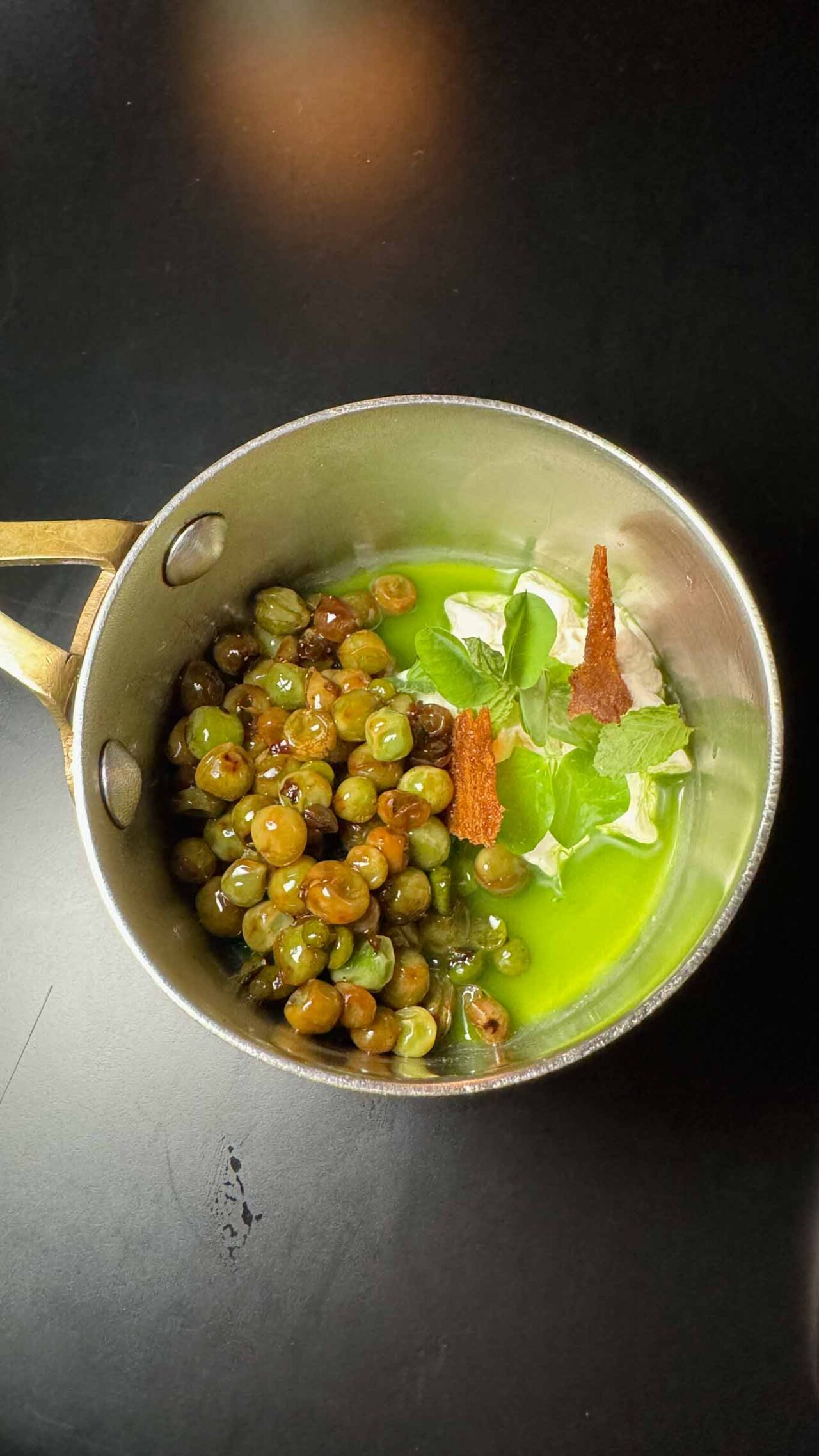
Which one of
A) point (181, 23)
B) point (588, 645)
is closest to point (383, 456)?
Answer: point (588, 645)

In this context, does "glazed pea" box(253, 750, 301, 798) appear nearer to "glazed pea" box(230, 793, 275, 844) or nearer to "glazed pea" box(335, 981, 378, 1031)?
"glazed pea" box(230, 793, 275, 844)

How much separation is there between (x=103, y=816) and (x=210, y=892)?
0.49ft

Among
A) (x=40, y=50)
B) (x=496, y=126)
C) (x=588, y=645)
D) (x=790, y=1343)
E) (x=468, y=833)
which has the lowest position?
Answer: (x=790, y=1343)

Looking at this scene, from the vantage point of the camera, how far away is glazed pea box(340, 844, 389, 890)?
962 mm

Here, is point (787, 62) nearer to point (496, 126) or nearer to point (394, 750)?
point (496, 126)

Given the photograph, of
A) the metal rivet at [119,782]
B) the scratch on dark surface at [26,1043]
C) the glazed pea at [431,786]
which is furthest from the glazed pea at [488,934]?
the scratch on dark surface at [26,1043]

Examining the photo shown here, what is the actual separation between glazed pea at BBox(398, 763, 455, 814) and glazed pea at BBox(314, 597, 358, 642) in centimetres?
16

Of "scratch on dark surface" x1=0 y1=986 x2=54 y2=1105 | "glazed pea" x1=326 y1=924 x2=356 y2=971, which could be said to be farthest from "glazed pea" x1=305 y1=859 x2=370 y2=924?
"scratch on dark surface" x1=0 y1=986 x2=54 y2=1105

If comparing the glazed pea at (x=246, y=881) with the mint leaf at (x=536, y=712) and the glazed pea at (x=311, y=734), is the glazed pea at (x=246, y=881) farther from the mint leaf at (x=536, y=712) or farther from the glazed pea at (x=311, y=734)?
the mint leaf at (x=536, y=712)

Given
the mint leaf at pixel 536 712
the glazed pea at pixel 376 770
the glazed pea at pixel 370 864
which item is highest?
the mint leaf at pixel 536 712

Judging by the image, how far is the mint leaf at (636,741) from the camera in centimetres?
100

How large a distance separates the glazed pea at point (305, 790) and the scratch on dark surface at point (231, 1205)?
34 cm

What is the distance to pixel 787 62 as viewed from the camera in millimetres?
1331

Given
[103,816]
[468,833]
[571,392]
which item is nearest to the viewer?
[103,816]
